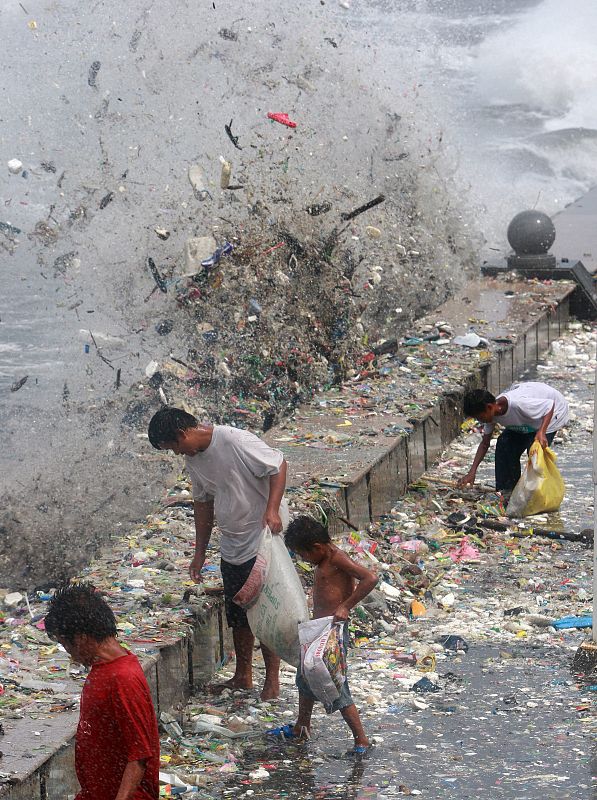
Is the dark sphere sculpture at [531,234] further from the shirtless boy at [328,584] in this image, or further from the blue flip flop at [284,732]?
the blue flip flop at [284,732]

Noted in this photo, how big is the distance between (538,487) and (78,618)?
4777 millimetres

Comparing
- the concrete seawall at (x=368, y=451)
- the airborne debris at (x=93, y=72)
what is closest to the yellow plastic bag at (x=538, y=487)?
the concrete seawall at (x=368, y=451)

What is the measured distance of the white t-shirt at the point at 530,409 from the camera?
25.2 feet

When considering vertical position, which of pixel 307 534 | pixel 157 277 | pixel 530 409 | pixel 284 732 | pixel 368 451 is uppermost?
pixel 157 277

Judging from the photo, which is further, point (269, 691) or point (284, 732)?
point (269, 691)

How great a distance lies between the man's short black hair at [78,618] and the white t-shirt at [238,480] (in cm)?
155

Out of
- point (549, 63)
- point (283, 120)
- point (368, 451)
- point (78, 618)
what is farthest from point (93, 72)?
point (549, 63)

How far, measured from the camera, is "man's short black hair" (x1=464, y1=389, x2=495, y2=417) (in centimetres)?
742

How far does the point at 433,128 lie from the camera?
68.8 feet

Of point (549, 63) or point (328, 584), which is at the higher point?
point (549, 63)

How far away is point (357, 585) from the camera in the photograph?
15.1 ft

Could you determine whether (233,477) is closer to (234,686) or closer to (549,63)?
(234,686)

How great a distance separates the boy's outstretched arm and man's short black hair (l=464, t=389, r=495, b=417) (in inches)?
118

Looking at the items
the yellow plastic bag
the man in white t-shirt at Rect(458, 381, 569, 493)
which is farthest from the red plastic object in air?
the yellow plastic bag
